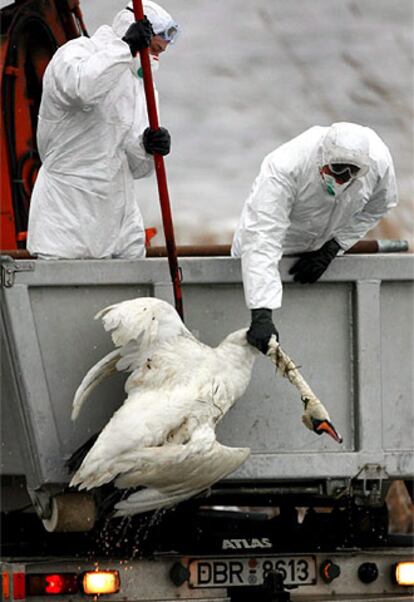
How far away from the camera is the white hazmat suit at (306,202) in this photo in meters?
6.93

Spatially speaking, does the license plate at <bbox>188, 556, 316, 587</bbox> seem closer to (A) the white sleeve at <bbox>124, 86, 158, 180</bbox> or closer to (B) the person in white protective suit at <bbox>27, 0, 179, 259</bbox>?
(B) the person in white protective suit at <bbox>27, 0, 179, 259</bbox>

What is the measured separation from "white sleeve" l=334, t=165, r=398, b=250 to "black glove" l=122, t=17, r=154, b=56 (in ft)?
3.78

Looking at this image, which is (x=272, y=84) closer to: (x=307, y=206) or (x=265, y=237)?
(x=307, y=206)

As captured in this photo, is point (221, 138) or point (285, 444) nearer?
point (285, 444)

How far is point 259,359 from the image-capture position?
7.07 metres

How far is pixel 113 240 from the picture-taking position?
758 centimetres

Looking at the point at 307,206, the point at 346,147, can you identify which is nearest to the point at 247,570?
the point at 307,206

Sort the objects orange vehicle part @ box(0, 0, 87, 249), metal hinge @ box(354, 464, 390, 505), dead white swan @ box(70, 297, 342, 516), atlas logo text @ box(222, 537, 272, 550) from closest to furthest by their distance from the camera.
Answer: dead white swan @ box(70, 297, 342, 516)
metal hinge @ box(354, 464, 390, 505)
atlas logo text @ box(222, 537, 272, 550)
orange vehicle part @ box(0, 0, 87, 249)

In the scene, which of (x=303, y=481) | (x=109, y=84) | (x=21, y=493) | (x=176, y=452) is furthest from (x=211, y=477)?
(x=109, y=84)

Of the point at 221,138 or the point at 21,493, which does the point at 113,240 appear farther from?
the point at 221,138

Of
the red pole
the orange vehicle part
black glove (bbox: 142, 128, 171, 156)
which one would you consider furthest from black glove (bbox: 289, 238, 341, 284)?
the orange vehicle part

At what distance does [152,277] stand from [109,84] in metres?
0.85

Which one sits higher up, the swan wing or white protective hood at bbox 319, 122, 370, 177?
white protective hood at bbox 319, 122, 370, 177

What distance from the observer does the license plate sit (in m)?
7.34
